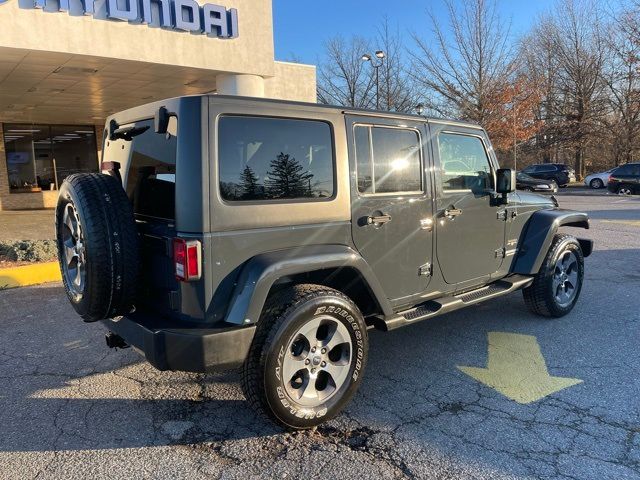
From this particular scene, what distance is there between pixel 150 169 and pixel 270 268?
1076 mm

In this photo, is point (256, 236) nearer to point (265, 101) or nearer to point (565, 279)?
point (265, 101)

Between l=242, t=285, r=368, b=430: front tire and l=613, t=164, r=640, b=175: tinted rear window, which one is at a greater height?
l=613, t=164, r=640, b=175: tinted rear window

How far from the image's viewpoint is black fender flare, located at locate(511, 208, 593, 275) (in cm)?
470

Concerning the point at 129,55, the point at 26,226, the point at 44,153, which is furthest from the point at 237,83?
the point at 44,153

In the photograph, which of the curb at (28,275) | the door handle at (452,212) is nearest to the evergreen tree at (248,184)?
the door handle at (452,212)

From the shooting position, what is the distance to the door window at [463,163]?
4043 millimetres

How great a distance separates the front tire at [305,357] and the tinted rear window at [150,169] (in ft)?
2.91

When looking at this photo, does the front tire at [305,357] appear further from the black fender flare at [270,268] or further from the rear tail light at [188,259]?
the rear tail light at [188,259]

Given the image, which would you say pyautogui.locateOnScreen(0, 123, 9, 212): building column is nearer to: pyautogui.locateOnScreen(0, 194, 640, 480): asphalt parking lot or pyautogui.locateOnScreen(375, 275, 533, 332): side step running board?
pyautogui.locateOnScreen(0, 194, 640, 480): asphalt parking lot

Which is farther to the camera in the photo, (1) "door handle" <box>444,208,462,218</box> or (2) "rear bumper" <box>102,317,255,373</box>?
(1) "door handle" <box>444,208,462,218</box>

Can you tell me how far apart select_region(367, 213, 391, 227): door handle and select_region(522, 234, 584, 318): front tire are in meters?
2.11

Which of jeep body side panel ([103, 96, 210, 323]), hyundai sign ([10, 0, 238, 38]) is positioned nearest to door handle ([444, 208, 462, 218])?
jeep body side panel ([103, 96, 210, 323])

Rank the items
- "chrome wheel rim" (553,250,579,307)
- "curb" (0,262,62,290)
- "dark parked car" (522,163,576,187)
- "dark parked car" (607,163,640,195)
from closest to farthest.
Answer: "chrome wheel rim" (553,250,579,307)
"curb" (0,262,62,290)
"dark parked car" (607,163,640,195)
"dark parked car" (522,163,576,187)

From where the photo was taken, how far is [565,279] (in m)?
5.10
